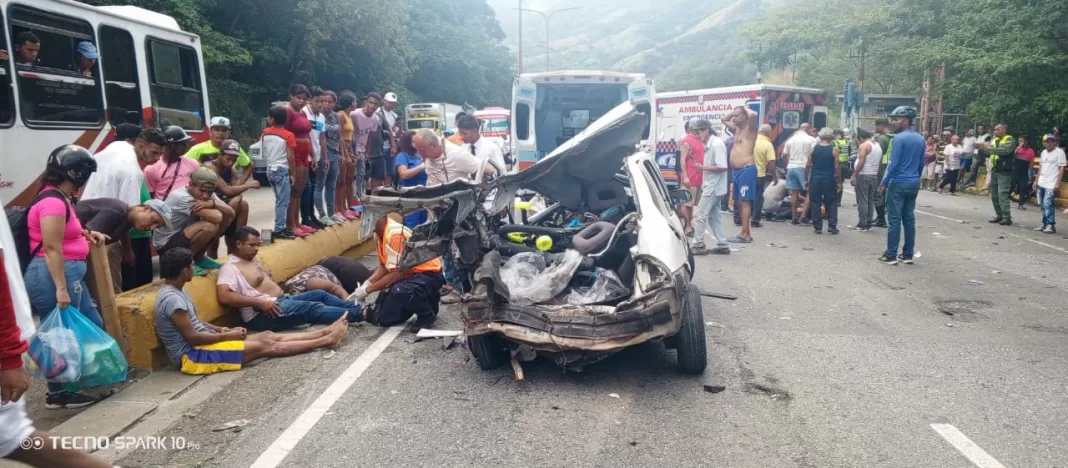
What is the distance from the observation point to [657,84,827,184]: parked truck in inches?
691

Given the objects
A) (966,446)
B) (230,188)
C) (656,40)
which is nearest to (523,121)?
(230,188)

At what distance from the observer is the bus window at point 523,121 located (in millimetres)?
15190

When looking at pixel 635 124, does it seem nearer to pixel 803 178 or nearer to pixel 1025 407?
pixel 1025 407

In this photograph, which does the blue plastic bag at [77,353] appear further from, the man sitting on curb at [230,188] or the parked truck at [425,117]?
the parked truck at [425,117]

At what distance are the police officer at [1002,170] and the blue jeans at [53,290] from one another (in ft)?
48.0

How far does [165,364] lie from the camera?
5.65 metres

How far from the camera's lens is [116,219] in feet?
19.9

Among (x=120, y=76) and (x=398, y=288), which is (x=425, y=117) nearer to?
(x=120, y=76)

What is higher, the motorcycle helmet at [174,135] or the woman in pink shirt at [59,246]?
the motorcycle helmet at [174,135]

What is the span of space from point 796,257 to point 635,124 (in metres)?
5.27

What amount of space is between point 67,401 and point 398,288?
2594mm

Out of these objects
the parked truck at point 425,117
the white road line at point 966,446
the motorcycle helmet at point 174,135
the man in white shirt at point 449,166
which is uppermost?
the parked truck at point 425,117

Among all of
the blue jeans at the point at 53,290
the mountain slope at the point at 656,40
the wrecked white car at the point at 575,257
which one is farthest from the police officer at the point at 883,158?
the mountain slope at the point at 656,40

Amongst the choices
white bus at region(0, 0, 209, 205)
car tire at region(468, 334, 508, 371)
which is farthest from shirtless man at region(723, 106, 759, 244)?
white bus at region(0, 0, 209, 205)
